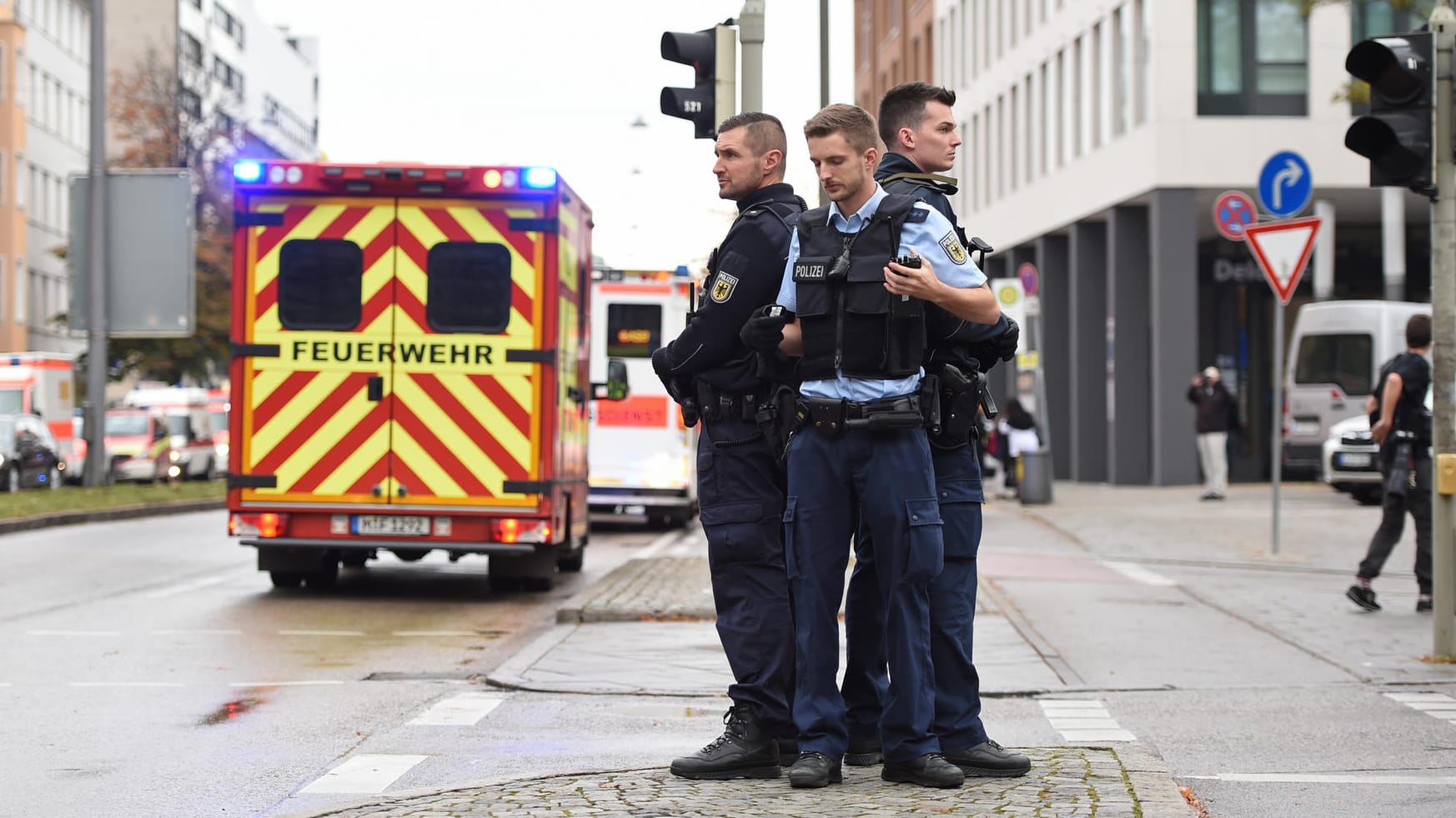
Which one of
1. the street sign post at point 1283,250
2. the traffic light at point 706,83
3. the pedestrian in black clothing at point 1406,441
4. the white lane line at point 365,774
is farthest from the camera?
the street sign post at point 1283,250

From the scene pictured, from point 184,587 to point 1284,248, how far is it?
9391mm

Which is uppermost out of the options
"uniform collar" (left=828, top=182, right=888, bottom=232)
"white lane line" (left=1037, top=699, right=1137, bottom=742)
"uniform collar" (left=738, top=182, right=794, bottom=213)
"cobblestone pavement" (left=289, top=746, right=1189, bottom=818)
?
"uniform collar" (left=738, top=182, right=794, bottom=213)

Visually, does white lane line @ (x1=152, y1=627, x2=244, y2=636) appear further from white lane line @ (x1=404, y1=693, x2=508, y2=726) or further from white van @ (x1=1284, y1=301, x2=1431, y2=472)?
white van @ (x1=1284, y1=301, x2=1431, y2=472)

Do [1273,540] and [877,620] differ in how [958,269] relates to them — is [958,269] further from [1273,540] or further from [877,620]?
[1273,540]

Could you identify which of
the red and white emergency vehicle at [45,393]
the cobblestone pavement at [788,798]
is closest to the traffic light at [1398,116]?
the cobblestone pavement at [788,798]

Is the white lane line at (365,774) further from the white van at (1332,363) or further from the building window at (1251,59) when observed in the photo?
the building window at (1251,59)

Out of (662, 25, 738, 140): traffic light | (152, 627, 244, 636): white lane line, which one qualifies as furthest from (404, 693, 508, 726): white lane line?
(662, 25, 738, 140): traffic light

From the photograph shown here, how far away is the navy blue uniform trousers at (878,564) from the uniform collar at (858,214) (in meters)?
0.59

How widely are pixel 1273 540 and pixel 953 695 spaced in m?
13.3

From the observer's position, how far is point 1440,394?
1049 cm

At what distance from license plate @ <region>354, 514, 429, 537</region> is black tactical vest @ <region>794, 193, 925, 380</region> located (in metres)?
8.59

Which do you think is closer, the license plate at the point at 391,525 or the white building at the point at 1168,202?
the license plate at the point at 391,525

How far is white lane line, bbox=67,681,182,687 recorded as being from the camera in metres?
9.55

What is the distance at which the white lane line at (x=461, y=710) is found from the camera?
330 inches
